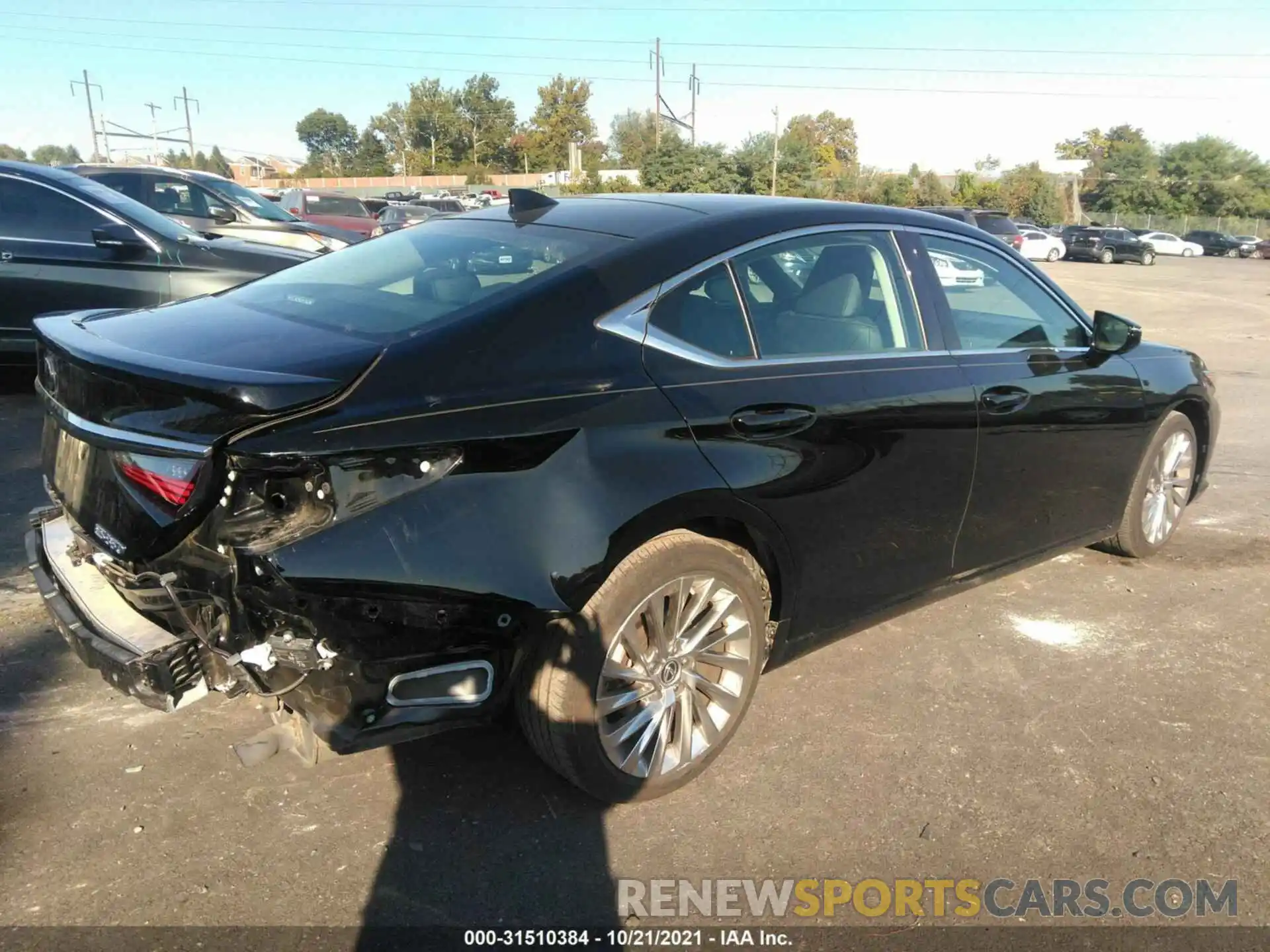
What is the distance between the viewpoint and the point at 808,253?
10.9ft

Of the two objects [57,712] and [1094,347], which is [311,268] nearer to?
[57,712]

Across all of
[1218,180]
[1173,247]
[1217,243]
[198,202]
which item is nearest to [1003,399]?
[198,202]

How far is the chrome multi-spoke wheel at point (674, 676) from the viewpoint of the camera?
8.73 feet

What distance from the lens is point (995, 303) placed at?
3971 millimetres

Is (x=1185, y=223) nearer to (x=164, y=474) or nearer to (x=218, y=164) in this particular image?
(x=164, y=474)

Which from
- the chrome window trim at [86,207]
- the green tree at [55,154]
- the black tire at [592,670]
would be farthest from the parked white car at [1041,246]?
the green tree at [55,154]

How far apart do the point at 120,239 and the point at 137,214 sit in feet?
1.78

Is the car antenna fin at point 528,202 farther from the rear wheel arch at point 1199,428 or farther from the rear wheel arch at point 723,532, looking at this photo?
the rear wheel arch at point 1199,428

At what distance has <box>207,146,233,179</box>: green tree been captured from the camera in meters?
77.2

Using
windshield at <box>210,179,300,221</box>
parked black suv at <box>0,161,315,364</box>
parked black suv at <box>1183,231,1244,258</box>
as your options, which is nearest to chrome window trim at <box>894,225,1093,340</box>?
parked black suv at <box>0,161,315,364</box>

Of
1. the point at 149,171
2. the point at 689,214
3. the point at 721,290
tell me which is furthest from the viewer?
the point at 149,171

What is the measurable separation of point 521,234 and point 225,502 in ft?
4.80

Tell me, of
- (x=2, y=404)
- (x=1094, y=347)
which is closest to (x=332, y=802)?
(x=1094, y=347)

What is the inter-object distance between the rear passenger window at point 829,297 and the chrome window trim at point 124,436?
1.66 meters
